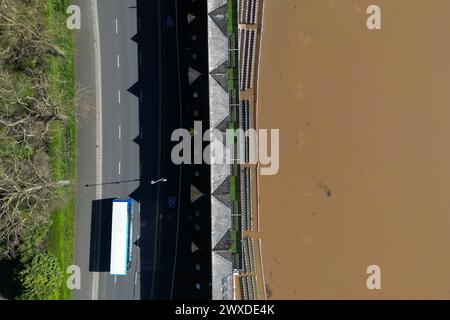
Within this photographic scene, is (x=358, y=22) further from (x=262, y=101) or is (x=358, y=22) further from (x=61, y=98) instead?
(x=61, y=98)

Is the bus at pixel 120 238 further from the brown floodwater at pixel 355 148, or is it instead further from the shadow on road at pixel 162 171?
the brown floodwater at pixel 355 148

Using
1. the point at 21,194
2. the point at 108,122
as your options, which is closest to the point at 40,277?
the point at 21,194

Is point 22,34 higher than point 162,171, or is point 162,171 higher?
point 22,34

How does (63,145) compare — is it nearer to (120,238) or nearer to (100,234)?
(100,234)

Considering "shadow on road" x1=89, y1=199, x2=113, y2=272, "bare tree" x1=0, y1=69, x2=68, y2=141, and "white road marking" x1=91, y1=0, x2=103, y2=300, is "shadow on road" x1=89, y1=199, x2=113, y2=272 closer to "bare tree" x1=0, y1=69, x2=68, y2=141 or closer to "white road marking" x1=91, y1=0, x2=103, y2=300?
"white road marking" x1=91, y1=0, x2=103, y2=300

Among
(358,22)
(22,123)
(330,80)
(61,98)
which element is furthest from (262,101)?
(22,123)

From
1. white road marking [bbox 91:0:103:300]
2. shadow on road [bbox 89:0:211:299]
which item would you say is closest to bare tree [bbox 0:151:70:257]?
white road marking [bbox 91:0:103:300]

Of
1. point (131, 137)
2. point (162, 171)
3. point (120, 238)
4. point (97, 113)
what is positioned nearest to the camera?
point (120, 238)
